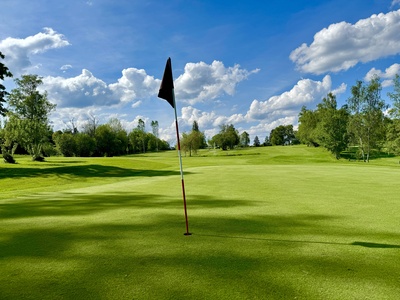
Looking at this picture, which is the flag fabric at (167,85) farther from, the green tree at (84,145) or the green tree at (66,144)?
the green tree at (84,145)

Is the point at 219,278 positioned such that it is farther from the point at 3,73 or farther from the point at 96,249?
the point at 3,73

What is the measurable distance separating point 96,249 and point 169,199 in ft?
21.0

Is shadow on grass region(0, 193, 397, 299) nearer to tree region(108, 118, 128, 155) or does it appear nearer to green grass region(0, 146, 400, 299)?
green grass region(0, 146, 400, 299)

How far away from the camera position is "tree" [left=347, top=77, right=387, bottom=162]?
6150 centimetres

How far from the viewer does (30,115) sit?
53.5m

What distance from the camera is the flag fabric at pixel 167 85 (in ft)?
22.3

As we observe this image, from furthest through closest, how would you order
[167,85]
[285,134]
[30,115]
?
[285,134]
[30,115]
[167,85]

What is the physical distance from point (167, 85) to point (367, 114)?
2664 inches

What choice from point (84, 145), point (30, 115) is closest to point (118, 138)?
point (84, 145)

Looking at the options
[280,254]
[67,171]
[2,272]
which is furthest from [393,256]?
[67,171]

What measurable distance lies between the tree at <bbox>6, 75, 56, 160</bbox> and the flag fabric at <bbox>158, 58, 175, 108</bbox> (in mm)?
47507

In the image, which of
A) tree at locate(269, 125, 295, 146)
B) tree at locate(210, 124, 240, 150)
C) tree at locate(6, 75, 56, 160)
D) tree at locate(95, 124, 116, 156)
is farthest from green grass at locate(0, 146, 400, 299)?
tree at locate(269, 125, 295, 146)

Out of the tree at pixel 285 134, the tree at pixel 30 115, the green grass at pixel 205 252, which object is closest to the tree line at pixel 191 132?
the tree at pixel 30 115

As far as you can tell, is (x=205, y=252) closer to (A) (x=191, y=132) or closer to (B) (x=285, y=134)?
(A) (x=191, y=132)
